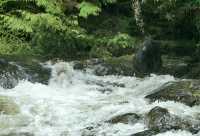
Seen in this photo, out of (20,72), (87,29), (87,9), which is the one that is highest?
(87,9)

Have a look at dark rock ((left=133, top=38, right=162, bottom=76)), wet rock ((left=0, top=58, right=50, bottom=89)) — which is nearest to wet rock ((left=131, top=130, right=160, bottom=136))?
wet rock ((left=0, top=58, right=50, bottom=89))

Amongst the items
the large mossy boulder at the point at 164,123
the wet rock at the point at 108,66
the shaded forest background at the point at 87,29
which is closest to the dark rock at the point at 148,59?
the wet rock at the point at 108,66

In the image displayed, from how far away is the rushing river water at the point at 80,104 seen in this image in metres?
6.91

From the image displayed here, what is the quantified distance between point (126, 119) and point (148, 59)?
407 centimetres

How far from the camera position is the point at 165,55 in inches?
487

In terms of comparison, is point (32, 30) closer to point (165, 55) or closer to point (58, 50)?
point (58, 50)

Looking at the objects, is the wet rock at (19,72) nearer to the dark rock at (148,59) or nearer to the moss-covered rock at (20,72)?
the moss-covered rock at (20,72)

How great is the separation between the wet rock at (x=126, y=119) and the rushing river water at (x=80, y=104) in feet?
0.31

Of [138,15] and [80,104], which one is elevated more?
[138,15]

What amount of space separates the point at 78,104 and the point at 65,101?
32 cm

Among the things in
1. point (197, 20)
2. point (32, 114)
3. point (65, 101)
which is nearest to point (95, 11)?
point (197, 20)

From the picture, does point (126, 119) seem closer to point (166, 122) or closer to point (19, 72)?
point (166, 122)

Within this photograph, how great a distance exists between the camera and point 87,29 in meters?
14.0

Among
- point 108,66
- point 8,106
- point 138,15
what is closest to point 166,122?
point 8,106
